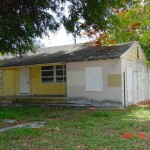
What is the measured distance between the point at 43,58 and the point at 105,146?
51.7 feet

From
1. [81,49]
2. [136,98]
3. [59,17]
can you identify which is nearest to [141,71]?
[136,98]

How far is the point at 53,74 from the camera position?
2275cm

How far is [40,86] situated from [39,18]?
8.22m

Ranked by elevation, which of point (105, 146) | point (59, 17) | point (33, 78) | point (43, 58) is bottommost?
point (105, 146)

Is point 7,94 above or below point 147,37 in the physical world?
below

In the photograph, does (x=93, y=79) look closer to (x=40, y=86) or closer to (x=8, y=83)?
(x=40, y=86)

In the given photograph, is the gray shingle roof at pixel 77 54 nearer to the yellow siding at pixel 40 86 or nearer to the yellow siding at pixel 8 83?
the yellow siding at pixel 40 86

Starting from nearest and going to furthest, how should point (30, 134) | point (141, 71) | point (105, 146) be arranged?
1. point (105, 146)
2. point (30, 134)
3. point (141, 71)

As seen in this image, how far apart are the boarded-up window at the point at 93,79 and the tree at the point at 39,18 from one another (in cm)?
346

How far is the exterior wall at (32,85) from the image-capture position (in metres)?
22.5

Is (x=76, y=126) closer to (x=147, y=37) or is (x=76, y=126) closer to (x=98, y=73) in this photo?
(x=98, y=73)

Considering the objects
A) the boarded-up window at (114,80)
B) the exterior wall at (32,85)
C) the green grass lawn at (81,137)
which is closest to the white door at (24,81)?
the exterior wall at (32,85)

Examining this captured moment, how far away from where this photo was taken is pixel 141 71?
2267 centimetres

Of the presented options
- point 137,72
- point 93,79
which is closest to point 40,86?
point 93,79
